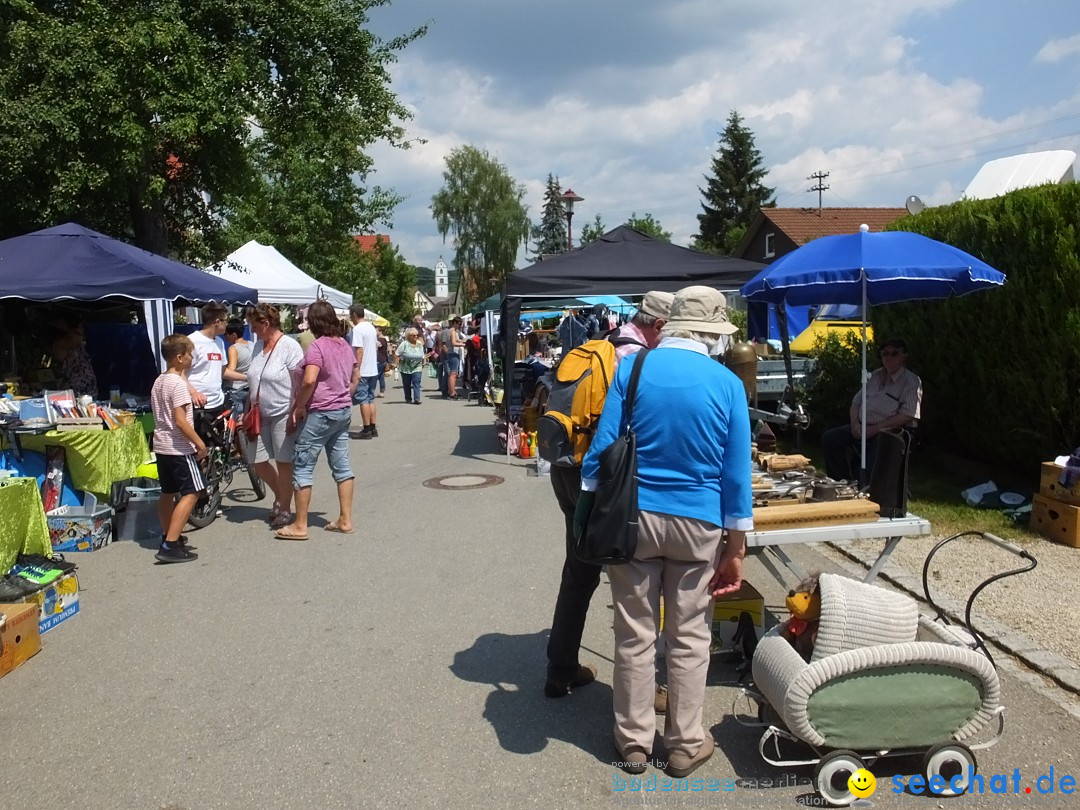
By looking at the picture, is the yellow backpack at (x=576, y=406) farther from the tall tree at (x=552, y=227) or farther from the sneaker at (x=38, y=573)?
the tall tree at (x=552, y=227)

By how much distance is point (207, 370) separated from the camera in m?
8.60

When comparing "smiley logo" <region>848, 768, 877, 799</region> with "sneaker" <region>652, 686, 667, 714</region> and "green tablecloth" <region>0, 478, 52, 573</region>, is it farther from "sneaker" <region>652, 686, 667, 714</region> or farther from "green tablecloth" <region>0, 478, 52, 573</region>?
"green tablecloth" <region>0, 478, 52, 573</region>

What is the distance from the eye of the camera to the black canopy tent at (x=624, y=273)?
36.3ft

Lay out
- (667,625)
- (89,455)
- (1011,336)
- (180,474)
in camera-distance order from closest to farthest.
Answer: (667,625) < (180,474) < (89,455) < (1011,336)

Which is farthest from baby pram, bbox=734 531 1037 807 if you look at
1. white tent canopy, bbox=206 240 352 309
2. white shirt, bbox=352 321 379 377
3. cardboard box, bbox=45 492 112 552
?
white tent canopy, bbox=206 240 352 309

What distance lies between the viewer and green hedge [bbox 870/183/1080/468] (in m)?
7.22

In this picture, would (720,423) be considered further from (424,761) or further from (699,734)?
(424,761)

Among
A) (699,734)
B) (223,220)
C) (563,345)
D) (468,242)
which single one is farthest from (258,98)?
(468,242)

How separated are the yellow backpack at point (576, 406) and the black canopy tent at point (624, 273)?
281 inches

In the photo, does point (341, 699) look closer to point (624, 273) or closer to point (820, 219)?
point (624, 273)

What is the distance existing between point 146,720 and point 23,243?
618cm

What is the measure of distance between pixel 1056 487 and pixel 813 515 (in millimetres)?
3682

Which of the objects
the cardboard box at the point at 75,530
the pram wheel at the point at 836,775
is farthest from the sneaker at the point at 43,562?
the pram wheel at the point at 836,775

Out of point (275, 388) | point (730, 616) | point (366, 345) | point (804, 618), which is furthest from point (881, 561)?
point (366, 345)
